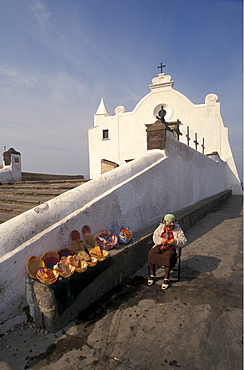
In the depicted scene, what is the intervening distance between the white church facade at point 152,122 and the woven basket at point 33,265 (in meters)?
14.1

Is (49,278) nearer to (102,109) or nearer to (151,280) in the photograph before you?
(151,280)

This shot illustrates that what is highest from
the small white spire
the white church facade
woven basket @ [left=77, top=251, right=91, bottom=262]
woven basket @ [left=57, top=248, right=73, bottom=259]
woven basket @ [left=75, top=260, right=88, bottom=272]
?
the small white spire

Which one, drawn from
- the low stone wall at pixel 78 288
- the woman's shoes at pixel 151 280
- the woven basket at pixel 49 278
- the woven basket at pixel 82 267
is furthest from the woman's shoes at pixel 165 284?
the woven basket at pixel 49 278

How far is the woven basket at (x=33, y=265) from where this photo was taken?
2.63 metres

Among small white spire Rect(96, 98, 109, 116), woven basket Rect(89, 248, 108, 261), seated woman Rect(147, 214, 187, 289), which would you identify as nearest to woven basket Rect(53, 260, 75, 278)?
woven basket Rect(89, 248, 108, 261)

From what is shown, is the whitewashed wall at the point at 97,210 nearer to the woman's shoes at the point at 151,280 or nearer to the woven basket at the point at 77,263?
the woven basket at the point at 77,263

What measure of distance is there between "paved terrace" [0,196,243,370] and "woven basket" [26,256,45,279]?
24.4 inches

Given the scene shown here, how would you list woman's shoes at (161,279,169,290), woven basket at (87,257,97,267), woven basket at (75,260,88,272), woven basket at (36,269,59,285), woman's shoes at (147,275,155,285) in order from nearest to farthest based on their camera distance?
1. woven basket at (36,269,59,285)
2. woven basket at (75,260,88,272)
3. woven basket at (87,257,97,267)
4. woman's shoes at (161,279,169,290)
5. woman's shoes at (147,275,155,285)

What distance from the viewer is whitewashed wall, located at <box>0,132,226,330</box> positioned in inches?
104

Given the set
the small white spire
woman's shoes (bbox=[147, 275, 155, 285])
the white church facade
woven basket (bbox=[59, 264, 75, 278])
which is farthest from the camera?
the small white spire

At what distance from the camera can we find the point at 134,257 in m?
3.94

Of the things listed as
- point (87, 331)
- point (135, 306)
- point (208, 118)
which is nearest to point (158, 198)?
point (135, 306)

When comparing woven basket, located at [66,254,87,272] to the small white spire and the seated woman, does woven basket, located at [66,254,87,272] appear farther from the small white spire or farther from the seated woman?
the small white spire

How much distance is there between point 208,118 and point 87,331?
1788cm
